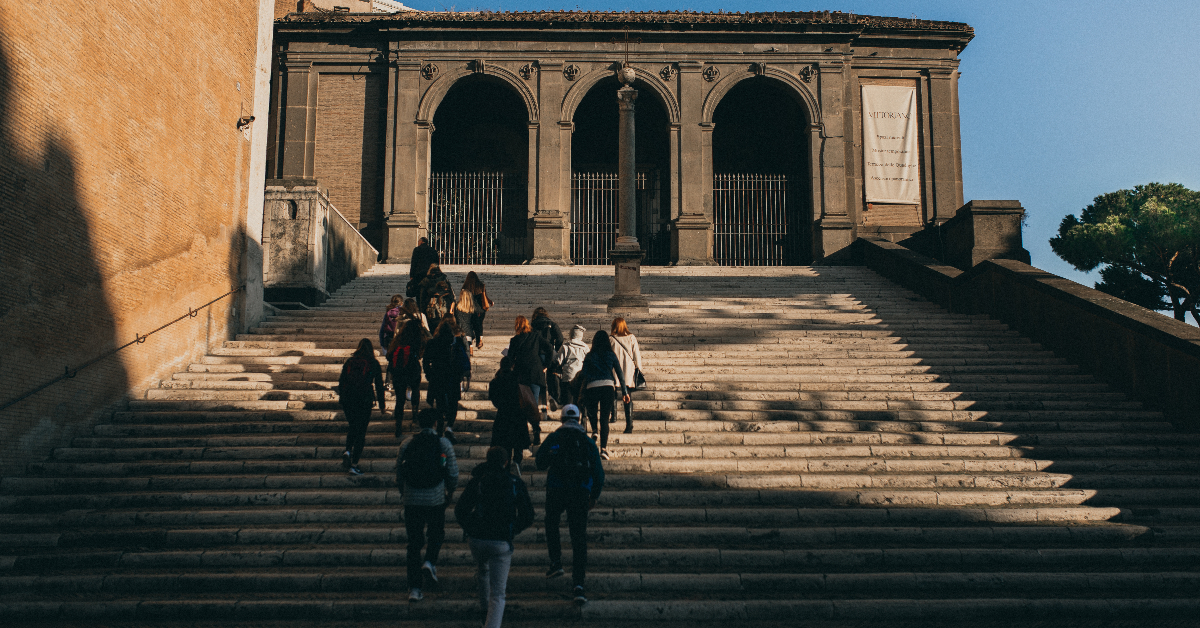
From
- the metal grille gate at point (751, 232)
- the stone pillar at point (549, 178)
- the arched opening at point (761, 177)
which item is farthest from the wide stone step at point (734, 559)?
the metal grille gate at point (751, 232)

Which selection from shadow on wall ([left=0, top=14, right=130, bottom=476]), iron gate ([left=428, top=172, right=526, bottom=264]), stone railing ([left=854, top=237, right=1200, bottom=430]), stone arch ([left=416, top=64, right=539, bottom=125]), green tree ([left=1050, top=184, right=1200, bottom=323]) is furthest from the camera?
green tree ([left=1050, top=184, right=1200, bottom=323])

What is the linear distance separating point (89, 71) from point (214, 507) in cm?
557

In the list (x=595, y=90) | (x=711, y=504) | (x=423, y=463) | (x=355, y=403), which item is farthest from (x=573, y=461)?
(x=595, y=90)

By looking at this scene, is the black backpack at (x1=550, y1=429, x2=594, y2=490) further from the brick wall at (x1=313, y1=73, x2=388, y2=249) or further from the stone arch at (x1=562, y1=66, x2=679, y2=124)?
the brick wall at (x1=313, y1=73, x2=388, y2=249)

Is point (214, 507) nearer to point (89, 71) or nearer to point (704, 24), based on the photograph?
point (89, 71)

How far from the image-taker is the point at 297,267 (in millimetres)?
Result: 14867

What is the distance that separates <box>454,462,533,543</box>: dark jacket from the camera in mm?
5281

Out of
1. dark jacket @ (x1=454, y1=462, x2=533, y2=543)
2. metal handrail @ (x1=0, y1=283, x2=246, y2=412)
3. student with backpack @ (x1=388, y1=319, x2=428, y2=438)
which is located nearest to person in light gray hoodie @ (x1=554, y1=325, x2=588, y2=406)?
student with backpack @ (x1=388, y1=319, x2=428, y2=438)

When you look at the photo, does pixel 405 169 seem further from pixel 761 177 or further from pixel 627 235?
pixel 761 177

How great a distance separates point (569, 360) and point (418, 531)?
135 inches

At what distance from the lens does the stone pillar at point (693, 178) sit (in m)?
21.8

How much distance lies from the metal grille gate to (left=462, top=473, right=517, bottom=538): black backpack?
1746 centimetres

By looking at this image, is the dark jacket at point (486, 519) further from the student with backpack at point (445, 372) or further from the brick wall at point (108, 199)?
the brick wall at point (108, 199)

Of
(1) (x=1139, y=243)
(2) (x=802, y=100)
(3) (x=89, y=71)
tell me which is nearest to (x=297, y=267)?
(3) (x=89, y=71)
